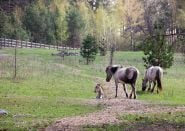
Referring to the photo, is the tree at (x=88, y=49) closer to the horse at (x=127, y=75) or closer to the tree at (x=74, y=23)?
the horse at (x=127, y=75)

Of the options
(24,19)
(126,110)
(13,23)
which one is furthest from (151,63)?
(24,19)

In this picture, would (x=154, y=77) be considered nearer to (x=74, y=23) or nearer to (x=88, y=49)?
(x=88, y=49)

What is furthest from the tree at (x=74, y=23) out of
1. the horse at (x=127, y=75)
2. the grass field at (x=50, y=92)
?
the horse at (x=127, y=75)

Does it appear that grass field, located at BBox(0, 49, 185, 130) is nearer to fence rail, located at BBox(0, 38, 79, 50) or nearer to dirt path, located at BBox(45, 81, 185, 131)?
dirt path, located at BBox(45, 81, 185, 131)

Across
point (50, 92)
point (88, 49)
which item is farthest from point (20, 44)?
point (50, 92)

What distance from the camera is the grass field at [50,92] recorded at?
1698 centimetres

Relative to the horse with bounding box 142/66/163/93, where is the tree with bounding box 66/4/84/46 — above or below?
above

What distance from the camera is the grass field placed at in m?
17.0

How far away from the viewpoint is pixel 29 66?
141ft

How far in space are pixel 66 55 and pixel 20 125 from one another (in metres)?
45.9

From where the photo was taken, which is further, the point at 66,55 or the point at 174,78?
the point at 66,55

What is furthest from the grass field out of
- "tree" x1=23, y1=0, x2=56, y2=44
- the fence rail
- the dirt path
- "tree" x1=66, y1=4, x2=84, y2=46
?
"tree" x1=66, y1=4, x2=84, y2=46

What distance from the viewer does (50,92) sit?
2845cm

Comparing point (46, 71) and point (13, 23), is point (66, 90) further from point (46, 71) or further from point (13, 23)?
point (13, 23)
